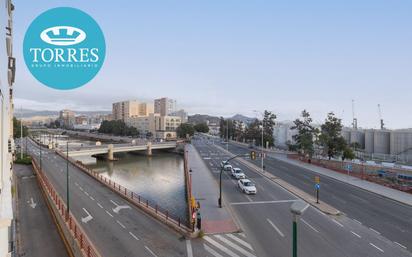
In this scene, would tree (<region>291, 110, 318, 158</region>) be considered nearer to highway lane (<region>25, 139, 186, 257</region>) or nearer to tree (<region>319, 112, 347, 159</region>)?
tree (<region>319, 112, 347, 159</region>)

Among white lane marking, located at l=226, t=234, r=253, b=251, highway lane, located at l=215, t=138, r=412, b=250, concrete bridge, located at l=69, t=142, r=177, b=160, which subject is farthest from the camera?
concrete bridge, located at l=69, t=142, r=177, b=160

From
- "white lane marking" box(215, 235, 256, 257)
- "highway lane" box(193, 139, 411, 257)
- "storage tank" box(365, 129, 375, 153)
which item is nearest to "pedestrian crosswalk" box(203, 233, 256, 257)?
"white lane marking" box(215, 235, 256, 257)

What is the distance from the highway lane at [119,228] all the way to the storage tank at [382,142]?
88082mm

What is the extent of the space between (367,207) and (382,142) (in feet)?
251

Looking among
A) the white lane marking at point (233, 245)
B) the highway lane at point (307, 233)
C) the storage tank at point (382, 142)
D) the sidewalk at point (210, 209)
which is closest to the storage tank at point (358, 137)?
the storage tank at point (382, 142)

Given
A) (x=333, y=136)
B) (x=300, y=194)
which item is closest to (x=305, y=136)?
(x=333, y=136)

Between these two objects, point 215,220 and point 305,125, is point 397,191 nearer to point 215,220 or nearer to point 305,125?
point 215,220

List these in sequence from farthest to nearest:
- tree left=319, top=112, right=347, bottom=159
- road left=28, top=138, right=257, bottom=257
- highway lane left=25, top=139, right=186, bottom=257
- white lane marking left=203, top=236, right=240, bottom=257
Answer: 1. tree left=319, top=112, right=347, bottom=159
2. highway lane left=25, top=139, right=186, bottom=257
3. road left=28, top=138, right=257, bottom=257
4. white lane marking left=203, top=236, right=240, bottom=257

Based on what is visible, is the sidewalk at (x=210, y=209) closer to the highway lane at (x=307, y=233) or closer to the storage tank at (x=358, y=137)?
the highway lane at (x=307, y=233)

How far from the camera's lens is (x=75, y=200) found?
2838 centimetres

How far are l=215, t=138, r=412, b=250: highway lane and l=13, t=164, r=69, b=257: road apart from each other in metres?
21.8

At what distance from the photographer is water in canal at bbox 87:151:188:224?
3380cm

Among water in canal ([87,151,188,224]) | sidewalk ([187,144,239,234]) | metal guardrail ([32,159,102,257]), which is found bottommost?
water in canal ([87,151,188,224])

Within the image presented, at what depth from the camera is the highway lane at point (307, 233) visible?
55.3ft
